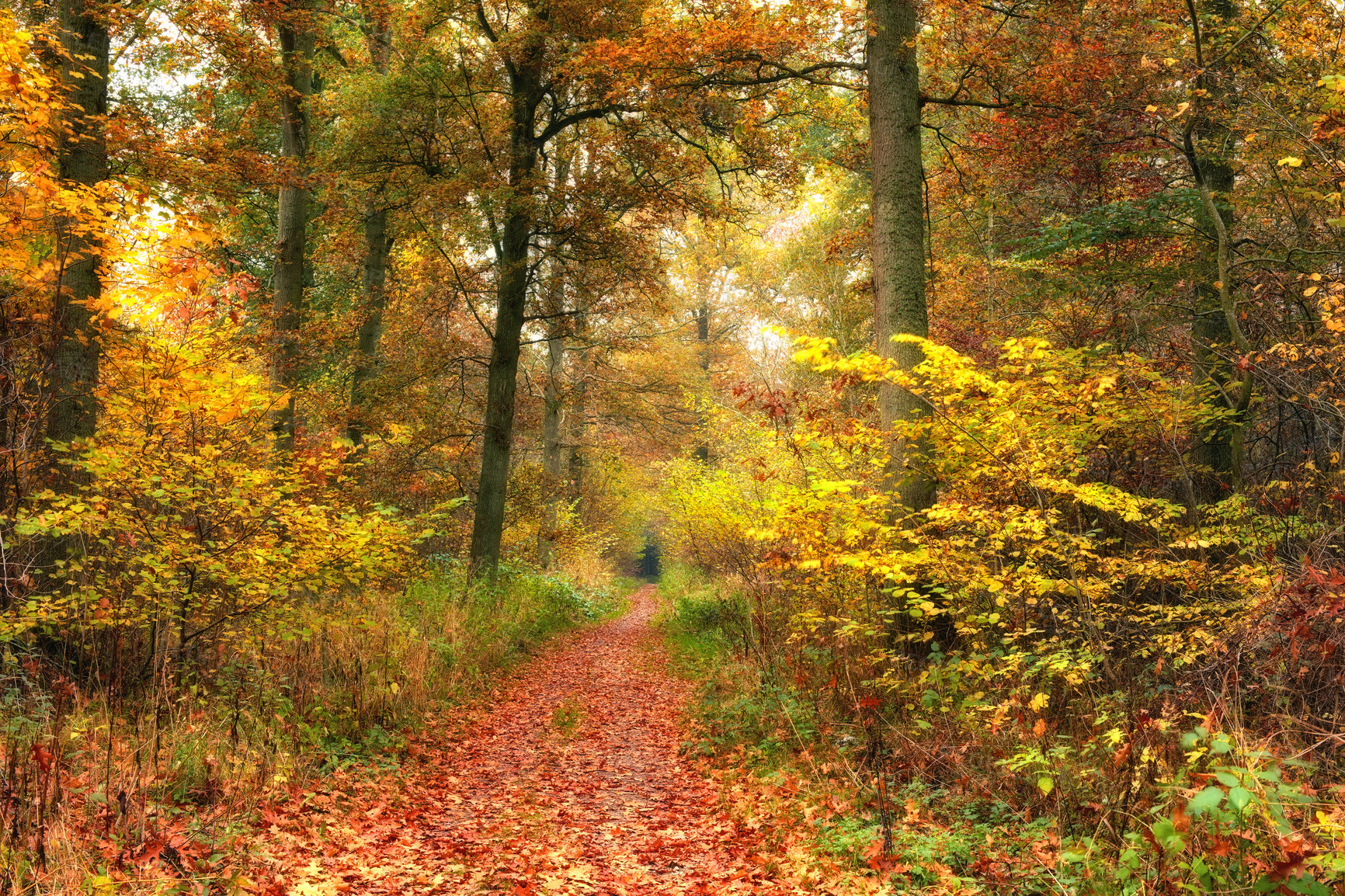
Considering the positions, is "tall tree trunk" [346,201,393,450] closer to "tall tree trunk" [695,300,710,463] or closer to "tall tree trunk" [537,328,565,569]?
"tall tree trunk" [537,328,565,569]

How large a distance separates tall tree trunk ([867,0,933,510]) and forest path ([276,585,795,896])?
141 inches

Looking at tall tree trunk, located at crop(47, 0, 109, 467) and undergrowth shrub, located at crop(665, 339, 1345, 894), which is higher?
tall tree trunk, located at crop(47, 0, 109, 467)

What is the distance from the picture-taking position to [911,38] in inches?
310

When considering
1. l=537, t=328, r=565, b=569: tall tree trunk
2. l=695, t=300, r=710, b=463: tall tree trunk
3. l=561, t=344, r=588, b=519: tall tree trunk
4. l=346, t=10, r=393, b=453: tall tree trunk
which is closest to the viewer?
l=346, t=10, r=393, b=453: tall tree trunk

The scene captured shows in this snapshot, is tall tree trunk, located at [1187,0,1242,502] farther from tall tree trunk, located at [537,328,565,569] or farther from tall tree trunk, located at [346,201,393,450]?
tall tree trunk, located at [537,328,565,569]

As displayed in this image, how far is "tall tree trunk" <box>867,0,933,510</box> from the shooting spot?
302 inches

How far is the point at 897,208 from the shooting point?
785cm

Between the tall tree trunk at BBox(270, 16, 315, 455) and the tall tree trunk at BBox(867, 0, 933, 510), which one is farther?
the tall tree trunk at BBox(270, 16, 315, 455)

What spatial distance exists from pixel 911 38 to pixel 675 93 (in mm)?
3232

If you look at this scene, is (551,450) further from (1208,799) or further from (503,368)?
(1208,799)

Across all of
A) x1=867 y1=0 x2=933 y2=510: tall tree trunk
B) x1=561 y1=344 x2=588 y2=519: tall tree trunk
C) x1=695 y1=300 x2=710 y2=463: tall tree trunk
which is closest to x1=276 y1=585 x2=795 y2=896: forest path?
x1=867 y1=0 x2=933 y2=510: tall tree trunk

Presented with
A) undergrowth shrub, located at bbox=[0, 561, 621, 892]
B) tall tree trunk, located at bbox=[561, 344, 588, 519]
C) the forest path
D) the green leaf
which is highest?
tall tree trunk, located at bbox=[561, 344, 588, 519]

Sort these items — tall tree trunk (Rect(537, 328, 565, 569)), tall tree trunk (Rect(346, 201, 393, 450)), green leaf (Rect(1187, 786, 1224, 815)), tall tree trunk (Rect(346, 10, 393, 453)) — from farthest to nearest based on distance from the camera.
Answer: tall tree trunk (Rect(537, 328, 565, 569)) → tall tree trunk (Rect(346, 201, 393, 450)) → tall tree trunk (Rect(346, 10, 393, 453)) → green leaf (Rect(1187, 786, 1224, 815))

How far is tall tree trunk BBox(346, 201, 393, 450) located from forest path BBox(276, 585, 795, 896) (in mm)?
7620
